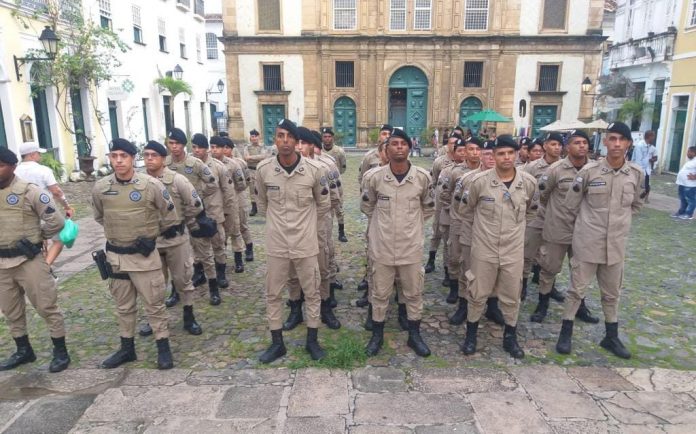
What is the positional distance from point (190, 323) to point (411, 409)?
2658 millimetres

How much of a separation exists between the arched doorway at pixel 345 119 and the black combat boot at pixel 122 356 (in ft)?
75.9

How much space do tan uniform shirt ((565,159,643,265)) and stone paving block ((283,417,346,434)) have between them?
2.83 metres

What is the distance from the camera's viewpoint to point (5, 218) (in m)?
4.14

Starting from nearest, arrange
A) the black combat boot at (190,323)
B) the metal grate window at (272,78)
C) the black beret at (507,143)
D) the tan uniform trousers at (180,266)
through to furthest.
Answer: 1. the black beret at (507,143)
2. the tan uniform trousers at (180,266)
3. the black combat boot at (190,323)
4. the metal grate window at (272,78)

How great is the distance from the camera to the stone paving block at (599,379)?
4.05 metres

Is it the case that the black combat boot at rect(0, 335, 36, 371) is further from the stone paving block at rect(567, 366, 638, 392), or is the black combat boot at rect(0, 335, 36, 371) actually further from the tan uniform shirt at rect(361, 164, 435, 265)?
the stone paving block at rect(567, 366, 638, 392)

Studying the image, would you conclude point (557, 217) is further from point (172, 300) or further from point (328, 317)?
point (172, 300)

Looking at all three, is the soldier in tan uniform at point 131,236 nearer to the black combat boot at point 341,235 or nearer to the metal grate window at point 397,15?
the black combat boot at point 341,235

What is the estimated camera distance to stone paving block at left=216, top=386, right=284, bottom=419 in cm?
372

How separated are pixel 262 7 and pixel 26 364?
25242 millimetres

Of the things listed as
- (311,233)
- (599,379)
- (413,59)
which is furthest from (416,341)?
(413,59)

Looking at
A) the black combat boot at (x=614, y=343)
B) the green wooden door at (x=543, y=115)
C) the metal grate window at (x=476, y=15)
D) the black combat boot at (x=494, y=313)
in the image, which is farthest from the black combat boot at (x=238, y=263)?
the green wooden door at (x=543, y=115)

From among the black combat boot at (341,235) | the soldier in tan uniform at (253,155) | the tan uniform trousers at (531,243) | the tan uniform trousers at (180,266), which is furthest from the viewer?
the soldier in tan uniform at (253,155)

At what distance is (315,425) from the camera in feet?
11.8
